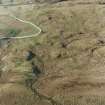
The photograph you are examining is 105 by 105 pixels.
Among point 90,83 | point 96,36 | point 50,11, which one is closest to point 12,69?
point 90,83

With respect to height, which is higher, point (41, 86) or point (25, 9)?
point (25, 9)

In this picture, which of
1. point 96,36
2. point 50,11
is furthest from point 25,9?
point 96,36

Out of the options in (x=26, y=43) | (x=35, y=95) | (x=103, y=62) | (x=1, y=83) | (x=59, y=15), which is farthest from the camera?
(x=59, y=15)

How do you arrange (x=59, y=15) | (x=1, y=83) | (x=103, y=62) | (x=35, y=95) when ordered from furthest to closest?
(x=59, y=15) → (x=103, y=62) → (x=1, y=83) → (x=35, y=95)

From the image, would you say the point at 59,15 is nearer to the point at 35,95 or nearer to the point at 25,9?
the point at 25,9

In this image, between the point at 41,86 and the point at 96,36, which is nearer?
the point at 41,86

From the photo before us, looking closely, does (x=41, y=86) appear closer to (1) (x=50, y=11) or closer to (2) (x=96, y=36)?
(2) (x=96, y=36)
